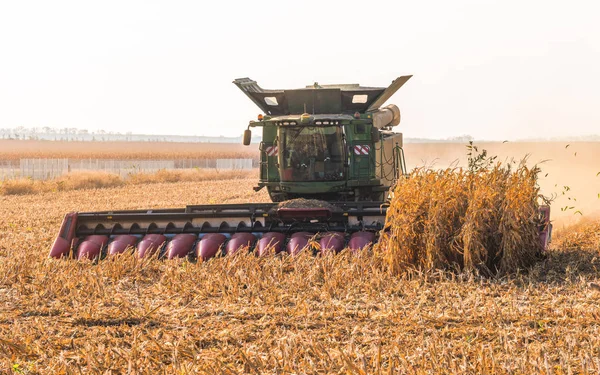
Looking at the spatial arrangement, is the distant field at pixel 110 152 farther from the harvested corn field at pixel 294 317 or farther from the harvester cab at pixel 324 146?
the harvested corn field at pixel 294 317

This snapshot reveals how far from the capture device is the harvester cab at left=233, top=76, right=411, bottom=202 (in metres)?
12.2

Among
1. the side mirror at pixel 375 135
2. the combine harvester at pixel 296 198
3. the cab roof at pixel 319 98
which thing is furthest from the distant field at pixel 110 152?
the side mirror at pixel 375 135

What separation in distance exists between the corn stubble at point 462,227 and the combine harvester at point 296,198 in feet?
1.74

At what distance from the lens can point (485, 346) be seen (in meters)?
5.21

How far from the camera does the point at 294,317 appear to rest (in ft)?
20.4

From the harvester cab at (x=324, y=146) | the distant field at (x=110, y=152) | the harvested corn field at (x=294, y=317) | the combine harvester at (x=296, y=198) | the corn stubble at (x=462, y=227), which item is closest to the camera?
the harvested corn field at (x=294, y=317)

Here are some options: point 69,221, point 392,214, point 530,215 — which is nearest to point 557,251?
point 530,215

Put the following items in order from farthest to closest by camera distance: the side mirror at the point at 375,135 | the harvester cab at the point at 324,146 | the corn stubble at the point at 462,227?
the harvester cab at the point at 324,146 < the side mirror at the point at 375,135 < the corn stubble at the point at 462,227

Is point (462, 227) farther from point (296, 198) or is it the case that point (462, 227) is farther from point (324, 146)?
point (324, 146)

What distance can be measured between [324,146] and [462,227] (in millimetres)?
4613

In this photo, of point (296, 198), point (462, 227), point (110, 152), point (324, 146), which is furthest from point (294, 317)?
point (110, 152)

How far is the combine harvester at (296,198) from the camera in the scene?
958 cm

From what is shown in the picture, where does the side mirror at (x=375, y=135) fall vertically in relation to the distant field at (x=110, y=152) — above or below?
above

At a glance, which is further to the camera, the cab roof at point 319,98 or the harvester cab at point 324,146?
the cab roof at point 319,98
